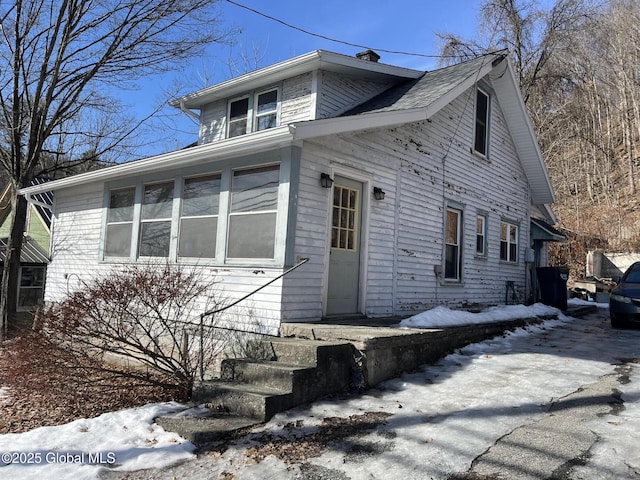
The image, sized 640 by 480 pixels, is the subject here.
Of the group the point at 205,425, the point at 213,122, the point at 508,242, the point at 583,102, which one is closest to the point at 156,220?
the point at 213,122

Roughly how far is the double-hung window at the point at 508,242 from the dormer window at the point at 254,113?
21.8ft

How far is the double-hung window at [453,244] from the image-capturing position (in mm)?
9812

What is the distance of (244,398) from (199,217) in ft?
12.3

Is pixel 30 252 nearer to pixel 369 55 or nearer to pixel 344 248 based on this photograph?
pixel 369 55

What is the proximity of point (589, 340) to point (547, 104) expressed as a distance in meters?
20.2

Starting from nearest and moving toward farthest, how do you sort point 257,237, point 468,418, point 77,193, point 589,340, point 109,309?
point 468,418 < point 109,309 < point 257,237 < point 589,340 < point 77,193

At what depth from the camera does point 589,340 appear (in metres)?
8.16

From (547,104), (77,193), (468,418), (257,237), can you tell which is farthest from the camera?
(547,104)

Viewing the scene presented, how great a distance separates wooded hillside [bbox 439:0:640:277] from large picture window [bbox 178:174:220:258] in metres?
17.7

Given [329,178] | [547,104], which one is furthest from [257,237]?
[547,104]

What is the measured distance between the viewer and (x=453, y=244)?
32.9 feet

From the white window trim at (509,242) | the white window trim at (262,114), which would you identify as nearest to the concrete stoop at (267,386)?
the white window trim at (262,114)

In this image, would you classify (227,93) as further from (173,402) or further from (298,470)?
(298,470)

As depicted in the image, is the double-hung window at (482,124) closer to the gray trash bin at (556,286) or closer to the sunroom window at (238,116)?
the gray trash bin at (556,286)
